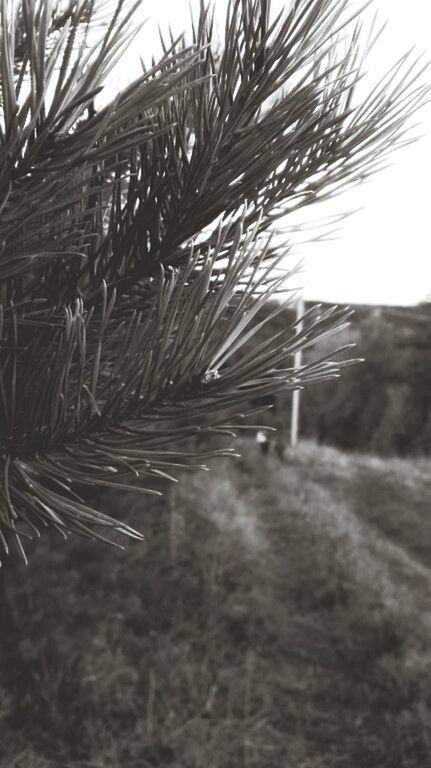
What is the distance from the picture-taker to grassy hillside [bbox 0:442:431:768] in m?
6.74

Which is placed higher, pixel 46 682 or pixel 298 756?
pixel 46 682

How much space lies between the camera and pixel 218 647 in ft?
28.9

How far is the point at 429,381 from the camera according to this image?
2466 centimetres

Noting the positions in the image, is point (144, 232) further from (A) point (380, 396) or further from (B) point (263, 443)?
(A) point (380, 396)

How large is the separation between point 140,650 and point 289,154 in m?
7.65

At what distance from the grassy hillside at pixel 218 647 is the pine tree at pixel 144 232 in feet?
17.0

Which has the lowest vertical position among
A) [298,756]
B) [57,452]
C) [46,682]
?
[298,756]

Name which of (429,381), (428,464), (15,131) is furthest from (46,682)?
(429,381)

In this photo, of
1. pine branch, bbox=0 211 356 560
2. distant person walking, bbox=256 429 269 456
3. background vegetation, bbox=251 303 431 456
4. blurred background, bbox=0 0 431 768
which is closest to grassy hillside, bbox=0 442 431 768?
blurred background, bbox=0 0 431 768

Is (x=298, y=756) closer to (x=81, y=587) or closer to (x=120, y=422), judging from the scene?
(x=81, y=587)

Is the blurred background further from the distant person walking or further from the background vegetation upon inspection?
the background vegetation

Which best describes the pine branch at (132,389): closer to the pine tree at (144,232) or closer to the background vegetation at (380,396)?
the pine tree at (144,232)

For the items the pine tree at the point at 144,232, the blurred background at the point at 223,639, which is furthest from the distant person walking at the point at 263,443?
the pine tree at the point at 144,232

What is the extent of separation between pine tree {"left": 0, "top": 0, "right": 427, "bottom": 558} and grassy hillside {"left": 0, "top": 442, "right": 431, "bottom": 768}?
17.0ft
